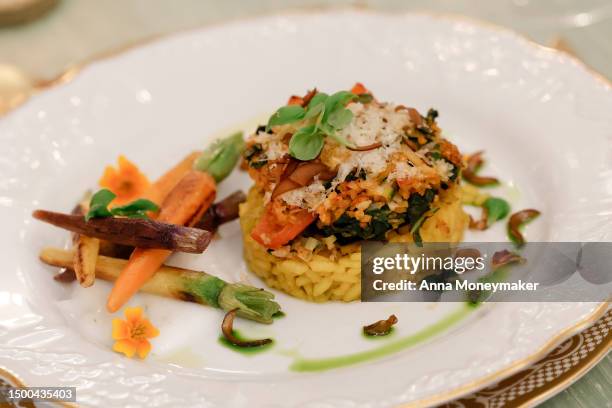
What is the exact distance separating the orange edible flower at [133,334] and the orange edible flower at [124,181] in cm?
108

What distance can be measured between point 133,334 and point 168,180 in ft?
3.97

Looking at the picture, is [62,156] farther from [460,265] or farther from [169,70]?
[460,265]

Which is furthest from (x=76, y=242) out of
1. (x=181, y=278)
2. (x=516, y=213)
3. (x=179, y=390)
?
(x=516, y=213)

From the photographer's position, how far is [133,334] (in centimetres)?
355

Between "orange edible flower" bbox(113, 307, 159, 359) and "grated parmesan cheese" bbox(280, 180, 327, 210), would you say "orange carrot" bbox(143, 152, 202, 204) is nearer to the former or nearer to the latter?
"orange edible flower" bbox(113, 307, 159, 359)

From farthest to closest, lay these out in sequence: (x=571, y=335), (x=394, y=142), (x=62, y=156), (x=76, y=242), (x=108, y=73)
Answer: (x=108, y=73) < (x=62, y=156) < (x=76, y=242) < (x=394, y=142) < (x=571, y=335)

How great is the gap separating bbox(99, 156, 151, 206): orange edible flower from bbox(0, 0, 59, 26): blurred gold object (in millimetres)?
2835

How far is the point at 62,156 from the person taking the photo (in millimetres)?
4676

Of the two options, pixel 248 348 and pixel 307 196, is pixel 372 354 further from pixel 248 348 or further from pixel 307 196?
pixel 307 196

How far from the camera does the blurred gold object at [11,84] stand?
5.43 metres

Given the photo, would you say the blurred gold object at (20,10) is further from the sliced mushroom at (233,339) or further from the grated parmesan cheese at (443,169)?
the grated parmesan cheese at (443,169)

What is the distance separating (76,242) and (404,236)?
191cm

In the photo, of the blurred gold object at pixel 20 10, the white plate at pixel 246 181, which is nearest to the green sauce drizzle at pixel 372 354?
the white plate at pixel 246 181

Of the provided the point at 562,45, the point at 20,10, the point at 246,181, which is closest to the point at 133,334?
the point at 246,181
